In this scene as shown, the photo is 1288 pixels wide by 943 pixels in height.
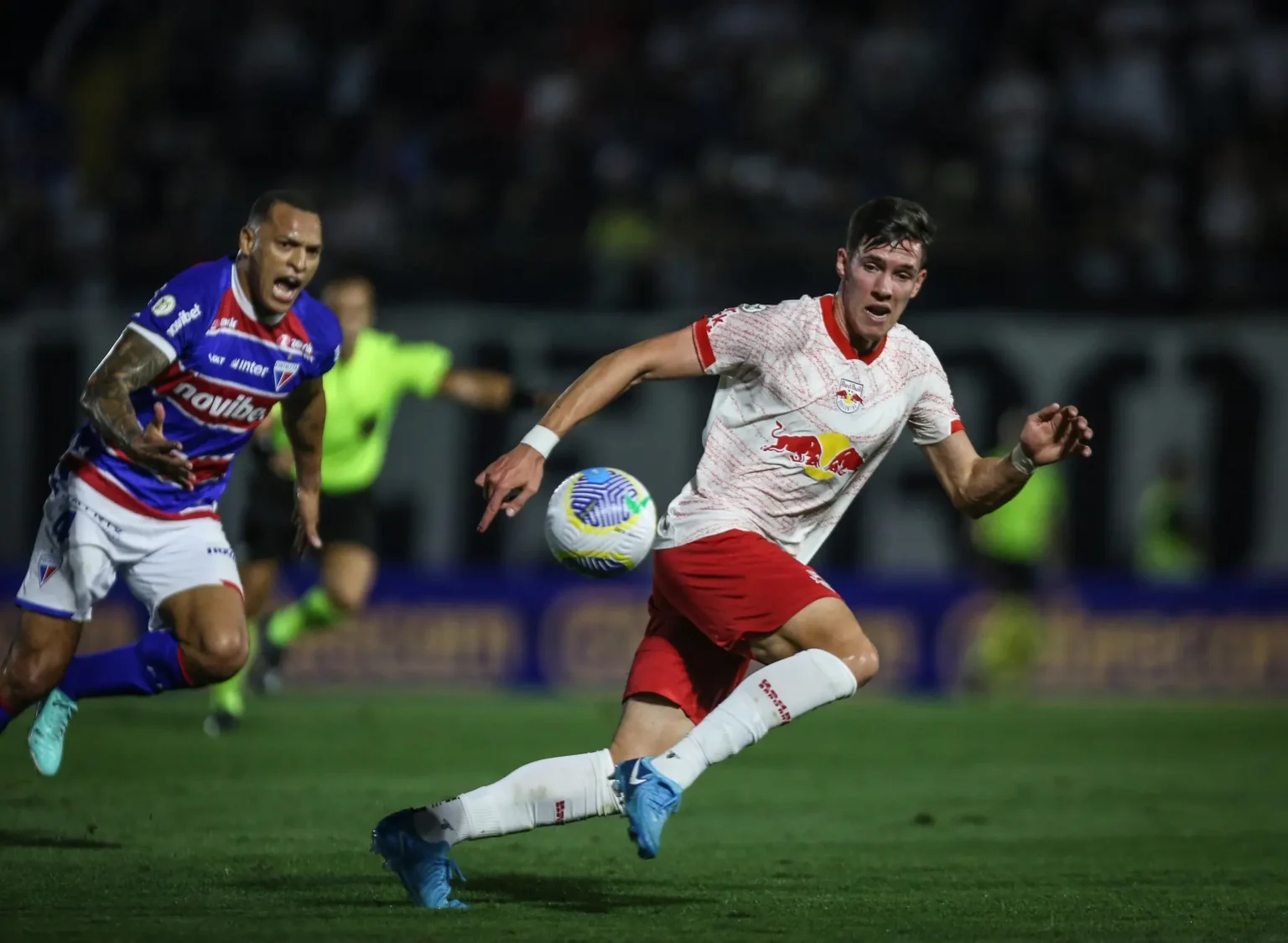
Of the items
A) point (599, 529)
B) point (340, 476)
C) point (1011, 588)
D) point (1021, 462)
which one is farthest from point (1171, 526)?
point (599, 529)

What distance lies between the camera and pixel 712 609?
568 centimetres

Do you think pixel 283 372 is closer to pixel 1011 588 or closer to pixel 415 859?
pixel 415 859

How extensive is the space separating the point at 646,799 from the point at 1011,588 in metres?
10.2

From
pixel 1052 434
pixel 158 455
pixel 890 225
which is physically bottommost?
pixel 158 455

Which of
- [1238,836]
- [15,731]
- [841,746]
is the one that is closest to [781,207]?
[841,746]

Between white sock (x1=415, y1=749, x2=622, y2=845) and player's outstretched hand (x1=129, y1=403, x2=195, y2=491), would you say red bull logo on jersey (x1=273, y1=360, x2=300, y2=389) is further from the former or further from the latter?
white sock (x1=415, y1=749, x2=622, y2=845)

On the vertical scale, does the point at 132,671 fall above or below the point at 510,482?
below

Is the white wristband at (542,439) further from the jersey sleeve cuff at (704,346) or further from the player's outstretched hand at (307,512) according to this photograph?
the player's outstretched hand at (307,512)

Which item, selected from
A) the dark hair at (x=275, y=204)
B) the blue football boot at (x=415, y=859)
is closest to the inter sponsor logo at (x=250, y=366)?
the dark hair at (x=275, y=204)

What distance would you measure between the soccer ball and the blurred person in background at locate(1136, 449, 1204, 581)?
1030cm

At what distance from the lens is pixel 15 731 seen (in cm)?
1104

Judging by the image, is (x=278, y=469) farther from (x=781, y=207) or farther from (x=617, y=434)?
(x=781, y=207)

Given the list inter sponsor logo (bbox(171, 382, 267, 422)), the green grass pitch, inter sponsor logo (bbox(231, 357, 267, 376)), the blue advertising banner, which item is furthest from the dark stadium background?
inter sponsor logo (bbox(231, 357, 267, 376))

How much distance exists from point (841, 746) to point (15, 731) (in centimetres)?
492
